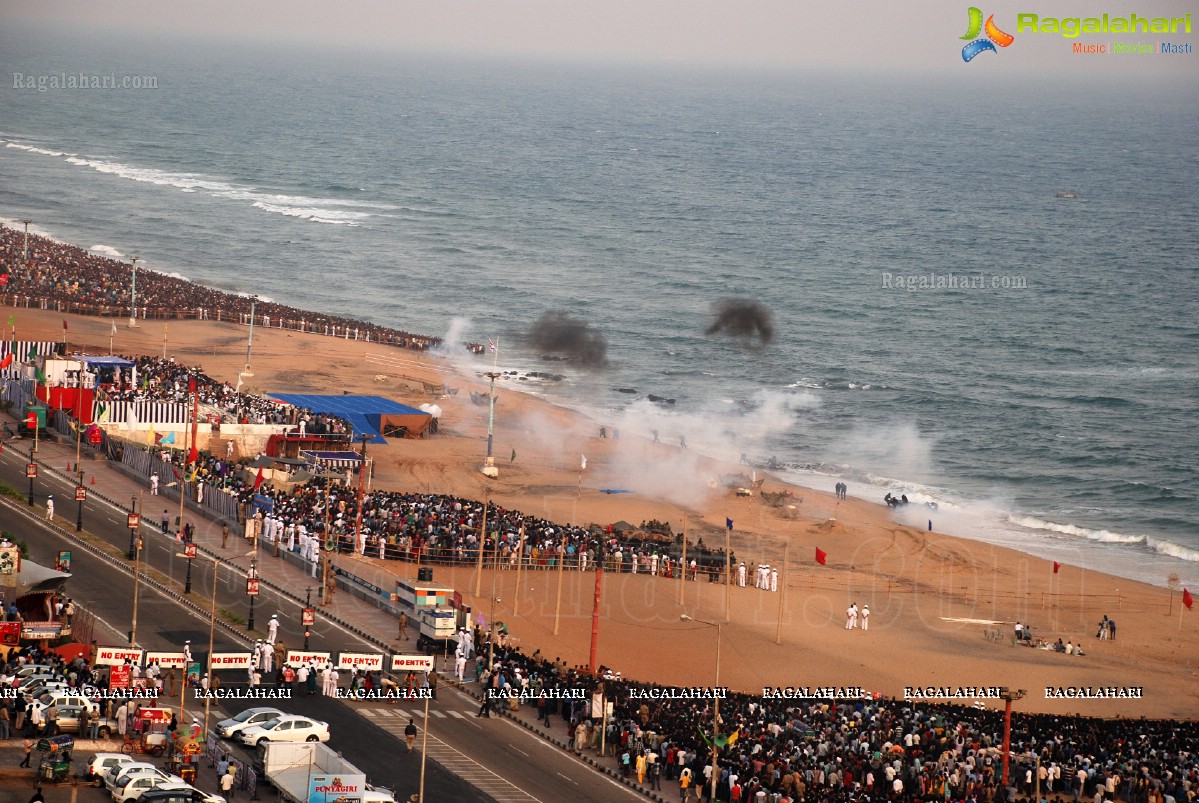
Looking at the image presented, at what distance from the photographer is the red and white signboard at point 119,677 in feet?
130

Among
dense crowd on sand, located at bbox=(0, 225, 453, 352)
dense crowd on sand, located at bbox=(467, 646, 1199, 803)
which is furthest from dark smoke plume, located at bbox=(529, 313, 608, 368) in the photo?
dense crowd on sand, located at bbox=(467, 646, 1199, 803)

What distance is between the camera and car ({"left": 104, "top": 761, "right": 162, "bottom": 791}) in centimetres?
3475

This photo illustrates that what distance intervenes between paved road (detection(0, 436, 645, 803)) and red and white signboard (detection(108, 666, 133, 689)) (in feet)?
11.4

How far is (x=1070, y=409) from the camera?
11075 cm

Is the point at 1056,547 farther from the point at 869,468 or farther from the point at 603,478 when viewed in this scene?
the point at 603,478

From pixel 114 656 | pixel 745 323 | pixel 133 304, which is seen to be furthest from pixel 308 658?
pixel 745 323

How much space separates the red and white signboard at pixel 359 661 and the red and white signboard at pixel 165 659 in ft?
14.1

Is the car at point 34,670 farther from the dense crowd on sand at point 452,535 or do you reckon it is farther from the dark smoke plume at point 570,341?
the dark smoke plume at point 570,341

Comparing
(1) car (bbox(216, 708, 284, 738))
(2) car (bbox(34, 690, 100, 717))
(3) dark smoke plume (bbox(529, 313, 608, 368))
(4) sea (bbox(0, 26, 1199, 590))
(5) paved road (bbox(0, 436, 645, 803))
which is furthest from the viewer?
(3) dark smoke plume (bbox(529, 313, 608, 368))

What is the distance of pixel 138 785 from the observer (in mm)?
34250

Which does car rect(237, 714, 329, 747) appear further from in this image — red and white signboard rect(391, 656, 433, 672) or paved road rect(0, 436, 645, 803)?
red and white signboard rect(391, 656, 433, 672)

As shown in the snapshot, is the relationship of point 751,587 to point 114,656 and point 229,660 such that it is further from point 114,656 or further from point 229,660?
point 114,656

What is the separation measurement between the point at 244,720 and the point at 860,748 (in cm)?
1586
